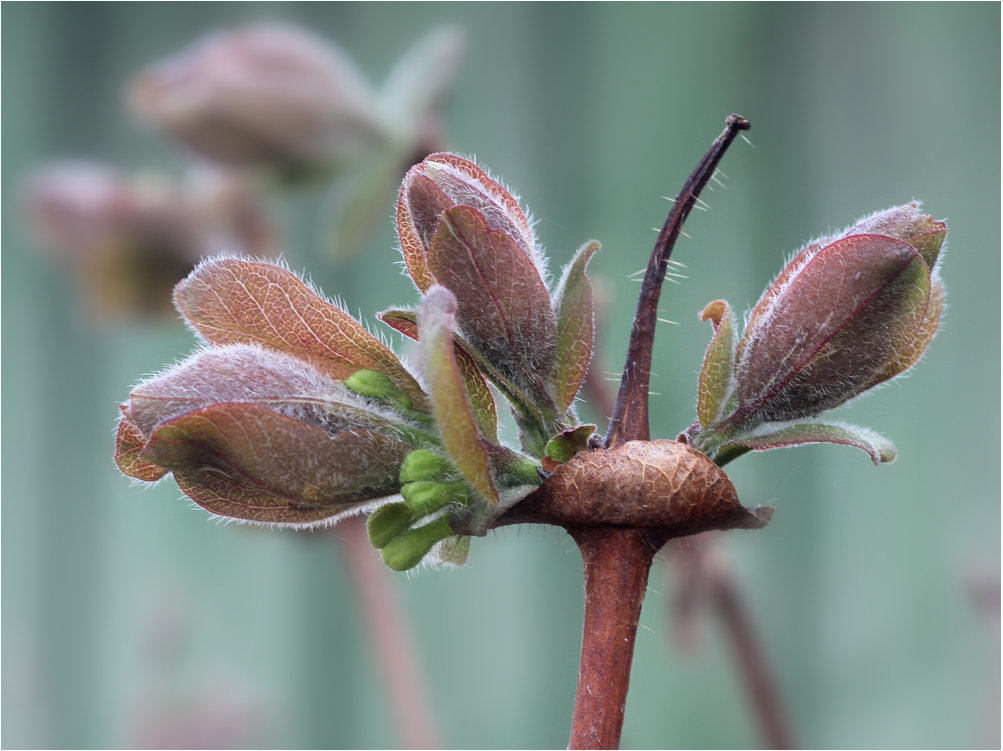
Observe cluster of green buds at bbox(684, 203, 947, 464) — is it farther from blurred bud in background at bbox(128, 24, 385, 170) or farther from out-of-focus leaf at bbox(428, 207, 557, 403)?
blurred bud in background at bbox(128, 24, 385, 170)

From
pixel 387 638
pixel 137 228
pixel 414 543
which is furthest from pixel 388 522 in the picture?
pixel 137 228

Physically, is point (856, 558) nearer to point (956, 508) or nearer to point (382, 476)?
point (956, 508)

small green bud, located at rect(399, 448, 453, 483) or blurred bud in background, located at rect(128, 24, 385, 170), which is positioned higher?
blurred bud in background, located at rect(128, 24, 385, 170)

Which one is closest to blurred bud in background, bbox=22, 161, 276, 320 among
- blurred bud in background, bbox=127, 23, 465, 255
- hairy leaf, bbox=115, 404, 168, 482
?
blurred bud in background, bbox=127, 23, 465, 255

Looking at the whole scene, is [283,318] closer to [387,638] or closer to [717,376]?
[717,376]

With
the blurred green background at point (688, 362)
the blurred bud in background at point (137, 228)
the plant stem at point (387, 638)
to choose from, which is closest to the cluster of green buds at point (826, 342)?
the plant stem at point (387, 638)

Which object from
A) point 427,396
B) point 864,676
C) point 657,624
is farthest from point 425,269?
point 864,676

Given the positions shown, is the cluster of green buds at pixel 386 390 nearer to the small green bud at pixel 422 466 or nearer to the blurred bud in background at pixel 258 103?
the small green bud at pixel 422 466
